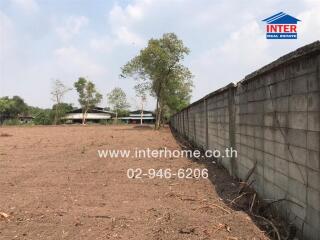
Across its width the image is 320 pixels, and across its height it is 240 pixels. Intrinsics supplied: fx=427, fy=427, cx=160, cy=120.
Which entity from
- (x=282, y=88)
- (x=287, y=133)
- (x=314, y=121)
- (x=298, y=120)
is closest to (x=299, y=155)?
(x=298, y=120)

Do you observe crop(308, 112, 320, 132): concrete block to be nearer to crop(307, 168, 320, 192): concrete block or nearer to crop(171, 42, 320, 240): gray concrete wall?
crop(171, 42, 320, 240): gray concrete wall

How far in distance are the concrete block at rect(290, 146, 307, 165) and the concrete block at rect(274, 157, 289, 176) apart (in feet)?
0.81

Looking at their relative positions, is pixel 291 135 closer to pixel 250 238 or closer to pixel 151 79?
pixel 250 238

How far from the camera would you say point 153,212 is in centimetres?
519

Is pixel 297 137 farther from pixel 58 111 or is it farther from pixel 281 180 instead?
pixel 58 111

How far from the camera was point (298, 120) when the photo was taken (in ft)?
12.7

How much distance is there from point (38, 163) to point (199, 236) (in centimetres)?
731

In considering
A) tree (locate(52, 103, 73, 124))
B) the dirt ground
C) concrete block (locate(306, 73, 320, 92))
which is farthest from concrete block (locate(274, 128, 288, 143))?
tree (locate(52, 103, 73, 124))

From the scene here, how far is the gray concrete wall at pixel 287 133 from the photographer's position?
349 centimetres

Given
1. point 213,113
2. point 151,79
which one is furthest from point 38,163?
Result: point 151,79

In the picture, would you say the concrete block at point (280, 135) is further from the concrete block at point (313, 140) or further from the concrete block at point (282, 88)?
the concrete block at point (313, 140)

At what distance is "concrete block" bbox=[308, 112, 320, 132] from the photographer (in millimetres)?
3340

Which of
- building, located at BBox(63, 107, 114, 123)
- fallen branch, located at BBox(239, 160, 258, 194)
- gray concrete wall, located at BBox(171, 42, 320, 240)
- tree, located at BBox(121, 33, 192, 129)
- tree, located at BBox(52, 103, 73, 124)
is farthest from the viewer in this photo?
building, located at BBox(63, 107, 114, 123)

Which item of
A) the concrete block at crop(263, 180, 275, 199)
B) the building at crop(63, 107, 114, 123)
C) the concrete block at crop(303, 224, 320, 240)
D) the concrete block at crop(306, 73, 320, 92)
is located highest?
the building at crop(63, 107, 114, 123)
